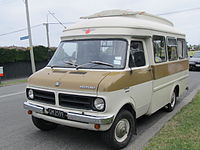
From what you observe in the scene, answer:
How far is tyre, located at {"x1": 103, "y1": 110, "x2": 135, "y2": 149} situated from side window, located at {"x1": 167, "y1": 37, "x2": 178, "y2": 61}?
110 inches

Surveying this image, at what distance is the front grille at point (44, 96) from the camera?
170 inches

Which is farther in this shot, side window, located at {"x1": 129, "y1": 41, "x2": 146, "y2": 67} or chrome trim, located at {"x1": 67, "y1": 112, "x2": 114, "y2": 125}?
side window, located at {"x1": 129, "y1": 41, "x2": 146, "y2": 67}

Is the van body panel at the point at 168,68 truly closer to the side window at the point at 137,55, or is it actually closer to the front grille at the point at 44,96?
the side window at the point at 137,55

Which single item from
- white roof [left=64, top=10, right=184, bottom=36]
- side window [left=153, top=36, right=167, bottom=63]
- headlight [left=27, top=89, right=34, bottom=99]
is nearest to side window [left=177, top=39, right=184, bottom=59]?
side window [left=153, top=36, right=167, bottom=63]

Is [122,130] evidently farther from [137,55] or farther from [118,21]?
[118,21]

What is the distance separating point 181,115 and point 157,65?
1.62 m

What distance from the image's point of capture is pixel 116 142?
13.6 feet

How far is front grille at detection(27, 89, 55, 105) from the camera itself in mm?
4308

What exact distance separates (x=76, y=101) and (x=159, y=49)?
2867 mm

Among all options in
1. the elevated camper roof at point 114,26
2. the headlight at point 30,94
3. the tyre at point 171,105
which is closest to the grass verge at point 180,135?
the tyre at point 171,105

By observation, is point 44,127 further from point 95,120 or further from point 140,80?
point 140,80

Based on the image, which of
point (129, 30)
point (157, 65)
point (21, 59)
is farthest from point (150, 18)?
point (21, 59)

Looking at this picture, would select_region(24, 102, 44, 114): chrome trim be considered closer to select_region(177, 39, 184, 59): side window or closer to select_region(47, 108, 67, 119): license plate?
select_region(47, 108, 67, 119): license plate

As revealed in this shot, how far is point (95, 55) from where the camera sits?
180 inches
